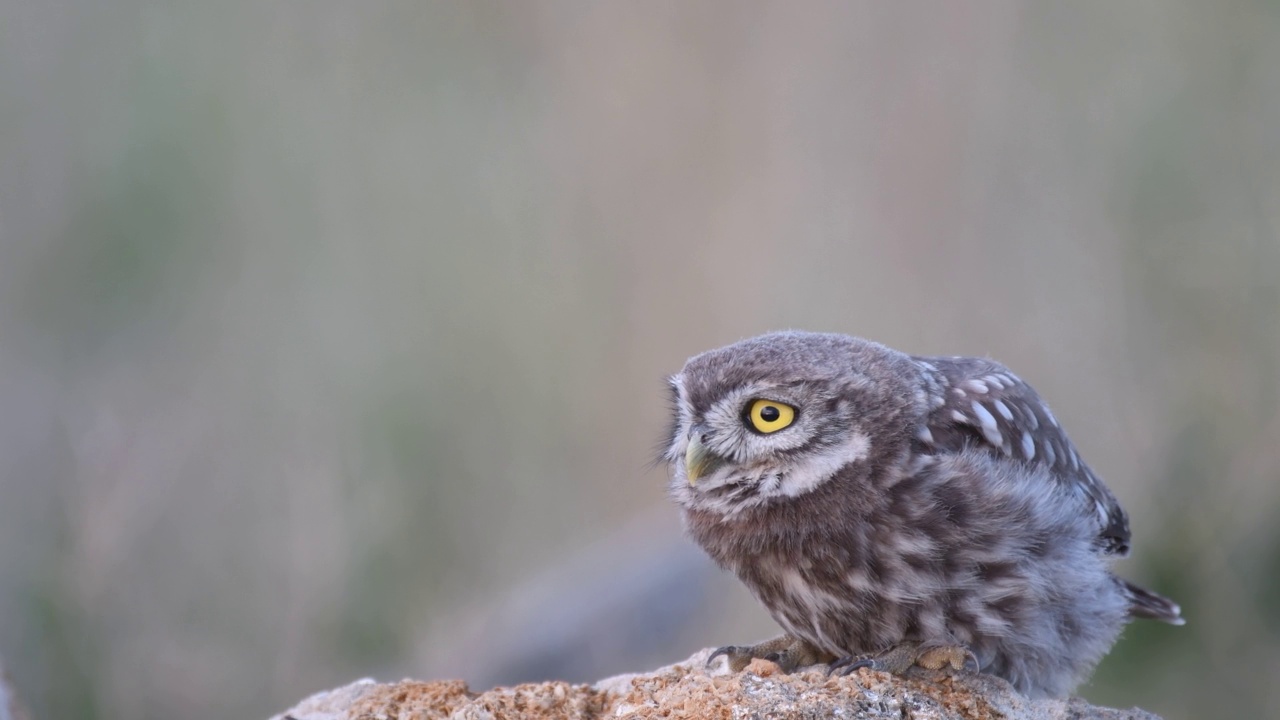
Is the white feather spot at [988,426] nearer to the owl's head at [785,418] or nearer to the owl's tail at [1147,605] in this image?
the owl's head at [785,418]

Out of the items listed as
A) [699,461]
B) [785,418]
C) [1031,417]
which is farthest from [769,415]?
[1031,417]

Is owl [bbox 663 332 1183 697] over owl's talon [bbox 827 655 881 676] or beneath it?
over

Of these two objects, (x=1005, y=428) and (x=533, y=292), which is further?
(x=533, y=292)

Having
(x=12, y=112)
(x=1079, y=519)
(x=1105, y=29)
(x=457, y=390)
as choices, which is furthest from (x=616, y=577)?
(x=12, y=112)

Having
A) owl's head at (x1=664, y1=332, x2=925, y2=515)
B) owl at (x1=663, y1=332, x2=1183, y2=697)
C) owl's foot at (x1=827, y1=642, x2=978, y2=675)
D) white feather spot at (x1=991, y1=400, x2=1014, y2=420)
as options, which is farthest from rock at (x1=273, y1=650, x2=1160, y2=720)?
white feather spot at (x1=991, y1=400, x2=1014, y2=420)

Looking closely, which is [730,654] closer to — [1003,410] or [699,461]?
[699,461]

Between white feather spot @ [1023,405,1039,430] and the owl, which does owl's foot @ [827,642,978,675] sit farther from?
white feather spot @ [1023,405,1039,430]
